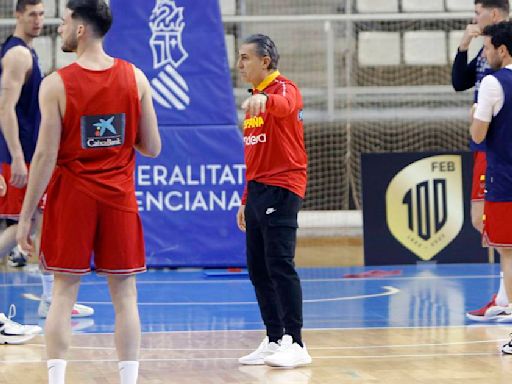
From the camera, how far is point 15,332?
259 inches

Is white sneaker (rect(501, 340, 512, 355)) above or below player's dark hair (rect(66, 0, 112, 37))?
below

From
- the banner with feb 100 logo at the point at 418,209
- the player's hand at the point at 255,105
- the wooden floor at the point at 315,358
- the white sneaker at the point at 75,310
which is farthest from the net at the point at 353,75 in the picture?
the player's hand at the point at 255,105

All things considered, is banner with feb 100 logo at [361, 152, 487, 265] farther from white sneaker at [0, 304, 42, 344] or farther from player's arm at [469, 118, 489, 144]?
white sneaker at [0, 304, 42, 344]

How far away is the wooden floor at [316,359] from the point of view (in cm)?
533

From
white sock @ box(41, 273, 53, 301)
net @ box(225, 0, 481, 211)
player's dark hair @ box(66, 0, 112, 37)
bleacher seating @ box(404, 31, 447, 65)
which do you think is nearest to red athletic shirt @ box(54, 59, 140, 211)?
player's dark hair @ box(66, 0, 112, 37)

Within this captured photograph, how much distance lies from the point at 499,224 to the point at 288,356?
1.49 m

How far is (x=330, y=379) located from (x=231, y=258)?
508 cm

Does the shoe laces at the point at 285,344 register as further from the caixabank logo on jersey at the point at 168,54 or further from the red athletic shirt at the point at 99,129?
the caixabank logo on jersey at the point at 168,54

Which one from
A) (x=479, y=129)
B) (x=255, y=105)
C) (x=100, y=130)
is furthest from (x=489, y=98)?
(x=100, y=130)

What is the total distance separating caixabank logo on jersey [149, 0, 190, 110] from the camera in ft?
34.1

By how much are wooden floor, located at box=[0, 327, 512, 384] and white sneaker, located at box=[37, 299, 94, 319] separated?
865 millimetres

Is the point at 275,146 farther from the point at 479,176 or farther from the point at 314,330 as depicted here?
the point at 479,176

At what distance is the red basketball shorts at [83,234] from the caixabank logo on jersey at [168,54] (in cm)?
604

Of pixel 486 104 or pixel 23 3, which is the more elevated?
pixel 23 3
